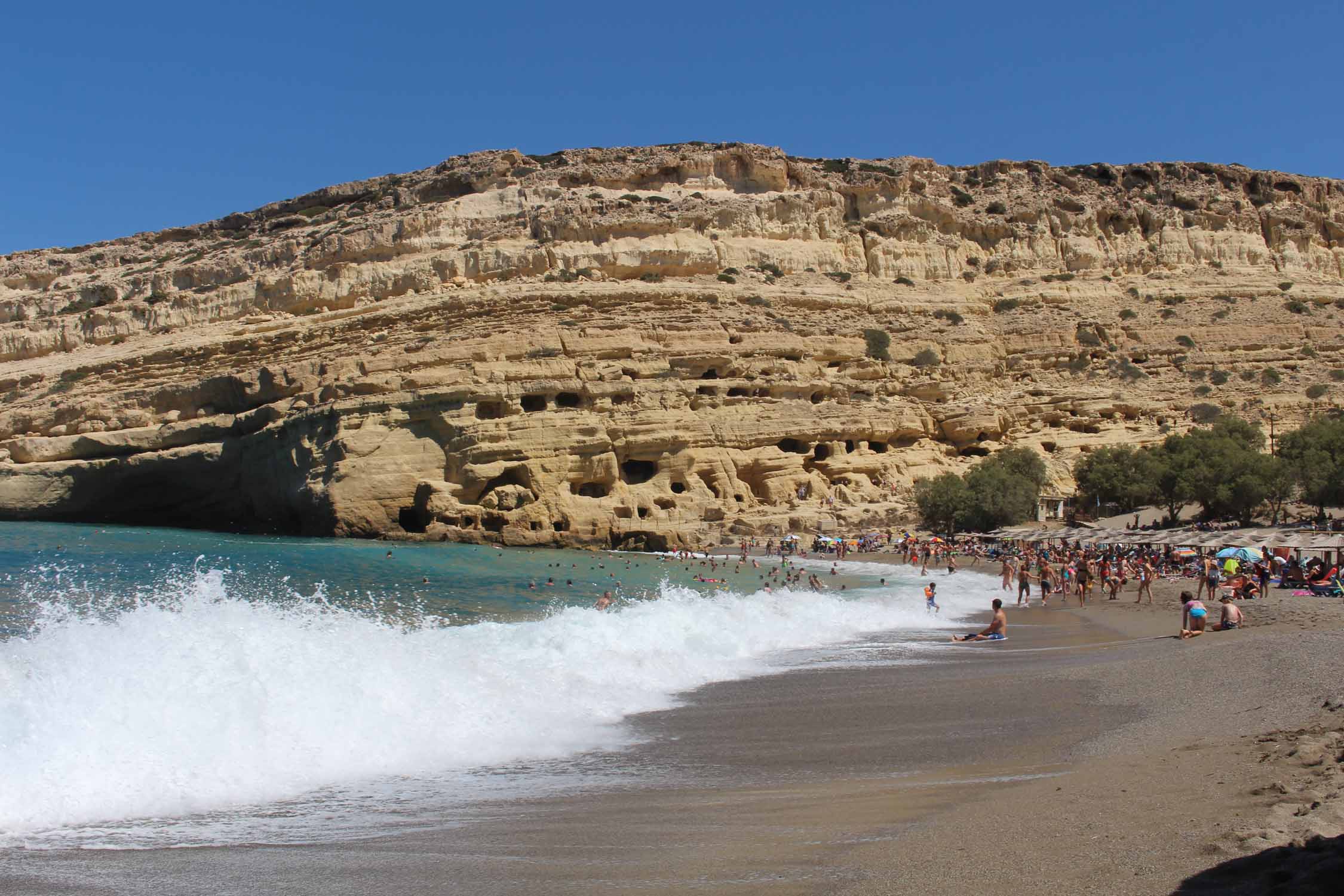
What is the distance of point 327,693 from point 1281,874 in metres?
6.82

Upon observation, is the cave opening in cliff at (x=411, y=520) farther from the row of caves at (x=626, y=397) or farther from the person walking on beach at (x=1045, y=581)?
the person walking on beach at (x=1045, y=581)

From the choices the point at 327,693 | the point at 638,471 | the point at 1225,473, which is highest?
the point at 638,471

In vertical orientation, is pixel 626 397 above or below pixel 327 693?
above

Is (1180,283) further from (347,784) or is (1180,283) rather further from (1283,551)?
(347,784)

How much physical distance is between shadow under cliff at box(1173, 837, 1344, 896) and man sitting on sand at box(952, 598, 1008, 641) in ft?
34.2

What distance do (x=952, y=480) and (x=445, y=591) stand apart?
2126cm

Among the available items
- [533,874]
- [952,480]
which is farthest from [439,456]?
[533,874]

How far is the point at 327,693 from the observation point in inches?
320

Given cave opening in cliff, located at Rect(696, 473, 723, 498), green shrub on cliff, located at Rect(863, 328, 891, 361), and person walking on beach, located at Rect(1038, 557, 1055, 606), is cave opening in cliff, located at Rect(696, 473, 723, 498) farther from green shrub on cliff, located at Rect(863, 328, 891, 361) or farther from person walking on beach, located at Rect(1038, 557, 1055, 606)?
person walking on beach, located at Rect(1038, 557, 1055, 606)

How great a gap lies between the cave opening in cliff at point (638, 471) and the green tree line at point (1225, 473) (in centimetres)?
1540

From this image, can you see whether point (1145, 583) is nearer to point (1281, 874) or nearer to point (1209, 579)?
point (1209, 579)

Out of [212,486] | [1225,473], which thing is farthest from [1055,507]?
[212,486]

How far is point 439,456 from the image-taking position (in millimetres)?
32750

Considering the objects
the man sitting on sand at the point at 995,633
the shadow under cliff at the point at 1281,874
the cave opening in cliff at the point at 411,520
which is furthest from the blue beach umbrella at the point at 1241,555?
the cave opening in cliff at the point at 411,520
